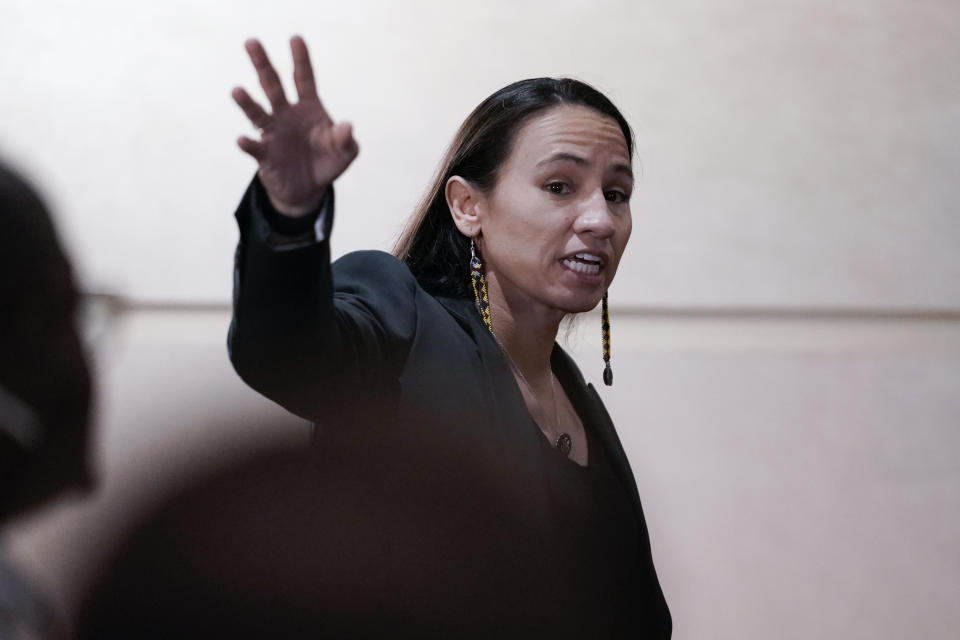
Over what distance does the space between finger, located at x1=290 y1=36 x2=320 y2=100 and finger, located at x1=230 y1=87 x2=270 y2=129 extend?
32mm

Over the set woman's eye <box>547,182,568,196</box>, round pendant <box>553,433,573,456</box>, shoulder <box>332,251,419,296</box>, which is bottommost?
round pendant <box>553,433,573,456</box>

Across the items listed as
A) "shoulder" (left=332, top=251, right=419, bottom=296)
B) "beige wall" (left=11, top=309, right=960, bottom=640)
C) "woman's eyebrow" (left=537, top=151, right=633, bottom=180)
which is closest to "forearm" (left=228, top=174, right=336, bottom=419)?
"shoulder" (left=332, top=251, right=419, bottom=296)

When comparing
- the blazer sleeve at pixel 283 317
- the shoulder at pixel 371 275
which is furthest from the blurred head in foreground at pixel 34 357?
the shoulder at pixel 371 275

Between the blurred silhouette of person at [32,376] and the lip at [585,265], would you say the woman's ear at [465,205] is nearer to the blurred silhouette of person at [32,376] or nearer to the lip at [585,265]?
the lip at [585,265]

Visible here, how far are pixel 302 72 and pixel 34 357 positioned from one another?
0.62 meters

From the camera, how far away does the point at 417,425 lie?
0.91m

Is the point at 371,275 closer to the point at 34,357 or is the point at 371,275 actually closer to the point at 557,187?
the point at 557,187

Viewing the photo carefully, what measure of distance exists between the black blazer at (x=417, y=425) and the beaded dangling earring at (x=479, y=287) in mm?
45

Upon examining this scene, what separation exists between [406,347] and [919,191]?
211cm

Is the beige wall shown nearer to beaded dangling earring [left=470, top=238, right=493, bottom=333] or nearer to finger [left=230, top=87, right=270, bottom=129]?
beaded dangling earring [left=470, top=238, right=493, bottom=333]

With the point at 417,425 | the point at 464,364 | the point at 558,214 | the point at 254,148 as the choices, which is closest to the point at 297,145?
the point at 254,148

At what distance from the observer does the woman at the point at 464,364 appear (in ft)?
1.09

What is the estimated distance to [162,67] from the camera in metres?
2.54

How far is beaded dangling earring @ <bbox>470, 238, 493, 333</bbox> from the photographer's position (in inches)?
53.6
